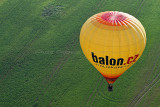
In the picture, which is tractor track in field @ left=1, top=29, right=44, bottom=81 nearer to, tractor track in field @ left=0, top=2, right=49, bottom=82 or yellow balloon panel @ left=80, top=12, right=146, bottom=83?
tractor track in field @ left=0, top=2, right=49, bottom=82

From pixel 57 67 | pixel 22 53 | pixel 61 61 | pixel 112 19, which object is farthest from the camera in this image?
pixel 22 53

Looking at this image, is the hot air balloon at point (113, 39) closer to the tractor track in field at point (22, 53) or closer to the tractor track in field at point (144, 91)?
the tractor track in field at point (144, 91)

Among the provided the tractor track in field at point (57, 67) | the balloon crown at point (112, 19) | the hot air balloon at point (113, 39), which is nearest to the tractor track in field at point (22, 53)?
the tractor track in field at point (57, 67)

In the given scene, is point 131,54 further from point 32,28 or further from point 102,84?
point 32,28

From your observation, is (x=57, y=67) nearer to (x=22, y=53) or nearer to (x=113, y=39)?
(x=22, y=53)

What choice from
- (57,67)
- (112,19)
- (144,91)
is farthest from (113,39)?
(57,67)
